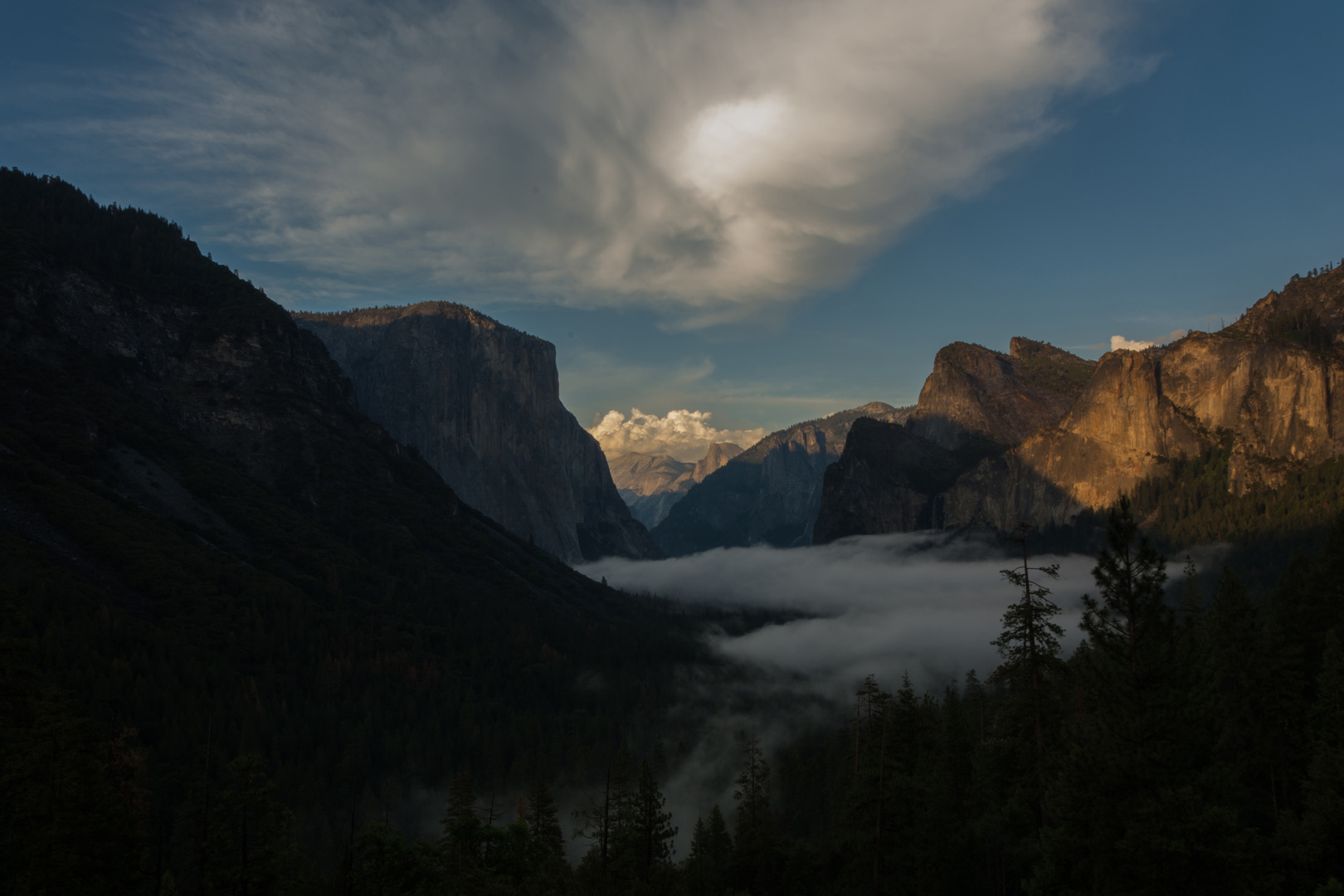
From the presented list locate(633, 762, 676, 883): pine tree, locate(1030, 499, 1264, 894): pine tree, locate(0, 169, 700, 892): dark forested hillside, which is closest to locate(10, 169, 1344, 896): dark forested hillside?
locate(1030, 499, 1264, 894): pine tree

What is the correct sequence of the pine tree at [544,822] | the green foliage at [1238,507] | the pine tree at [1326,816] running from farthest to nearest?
the green foliage at [1238,507] → the pine tree at [544,822] → the pine tree at [1326,816]

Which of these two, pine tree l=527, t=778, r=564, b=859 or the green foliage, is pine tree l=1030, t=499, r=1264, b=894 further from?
the green foliage

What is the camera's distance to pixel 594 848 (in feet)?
163

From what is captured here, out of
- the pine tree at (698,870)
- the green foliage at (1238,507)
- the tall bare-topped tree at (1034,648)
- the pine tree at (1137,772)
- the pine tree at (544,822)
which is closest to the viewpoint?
the pine tree at (1137,772)

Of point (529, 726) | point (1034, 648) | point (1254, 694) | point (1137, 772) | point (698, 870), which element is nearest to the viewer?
point (1137, 772)

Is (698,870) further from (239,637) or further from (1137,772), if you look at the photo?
(239,637)

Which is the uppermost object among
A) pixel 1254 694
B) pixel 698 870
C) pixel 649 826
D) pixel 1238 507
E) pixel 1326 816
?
→ pixel 1238 507

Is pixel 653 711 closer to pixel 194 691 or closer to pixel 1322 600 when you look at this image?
pixel 194 691

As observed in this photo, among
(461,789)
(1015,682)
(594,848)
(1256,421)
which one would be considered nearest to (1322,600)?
(1015,682)

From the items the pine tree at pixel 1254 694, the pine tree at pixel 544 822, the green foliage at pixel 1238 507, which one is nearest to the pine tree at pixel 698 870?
the pine tree at pixel 544 822

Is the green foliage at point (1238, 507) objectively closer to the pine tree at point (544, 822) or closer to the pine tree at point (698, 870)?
the pine tree at point (698, 870)

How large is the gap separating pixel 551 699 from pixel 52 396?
146866 millimetres

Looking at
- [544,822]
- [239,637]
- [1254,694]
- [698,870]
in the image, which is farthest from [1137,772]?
[239,637]

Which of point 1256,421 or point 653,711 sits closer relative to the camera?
point 653,711
